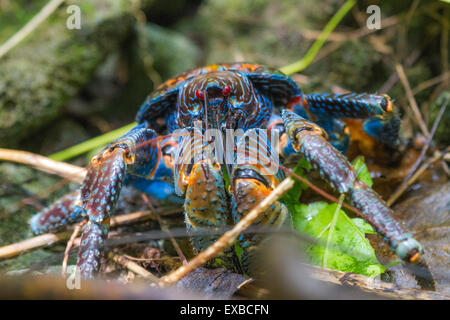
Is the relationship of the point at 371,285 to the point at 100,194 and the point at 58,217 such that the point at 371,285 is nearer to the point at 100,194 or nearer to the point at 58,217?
the point at 100,194

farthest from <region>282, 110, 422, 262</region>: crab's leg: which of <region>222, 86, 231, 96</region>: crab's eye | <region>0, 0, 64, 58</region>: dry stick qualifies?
<region>0, 0, 64, 58</region>: dry stick

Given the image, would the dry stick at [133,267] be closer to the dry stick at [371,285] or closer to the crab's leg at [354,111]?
the dry stick at [371,285]

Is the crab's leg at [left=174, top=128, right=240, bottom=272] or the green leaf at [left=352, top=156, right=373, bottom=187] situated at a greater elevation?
the green leaf at [left=352, top=156, right=373, bottom=187]

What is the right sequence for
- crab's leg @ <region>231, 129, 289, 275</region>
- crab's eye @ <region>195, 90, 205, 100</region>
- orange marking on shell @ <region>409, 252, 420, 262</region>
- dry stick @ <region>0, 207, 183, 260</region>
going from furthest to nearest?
dry stick @ <region>0, 207, 183, 260</region>, crab's eye @ <region>195, 90, 205, 100</region>, crab's leg @ <region>231, 129, 289, 275</region>, orange marking on shell @ <region>409, 252, 420, 262</region>

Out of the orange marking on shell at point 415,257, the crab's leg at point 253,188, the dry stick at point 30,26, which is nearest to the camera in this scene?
the orange marking on shell at point 415,257

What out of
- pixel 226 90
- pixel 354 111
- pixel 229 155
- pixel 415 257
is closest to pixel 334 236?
pixel 415 257

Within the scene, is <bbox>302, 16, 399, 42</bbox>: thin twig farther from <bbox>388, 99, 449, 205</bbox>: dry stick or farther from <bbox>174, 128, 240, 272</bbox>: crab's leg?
<bbox>174, 128, 240, 272</bbox>: crab's leg

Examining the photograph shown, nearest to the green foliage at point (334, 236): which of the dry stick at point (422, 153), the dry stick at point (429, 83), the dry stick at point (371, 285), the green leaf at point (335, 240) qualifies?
the green leaf at point (335, 240)
